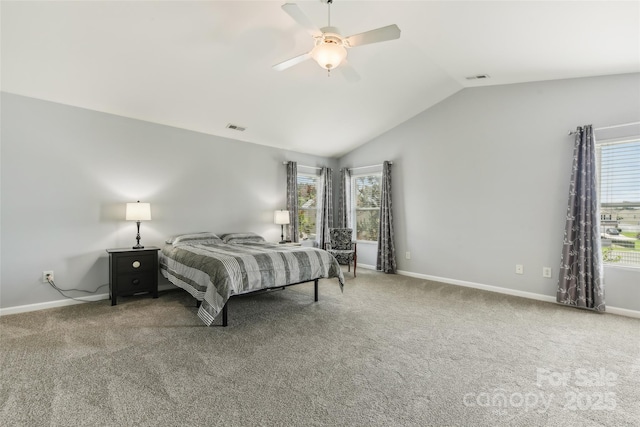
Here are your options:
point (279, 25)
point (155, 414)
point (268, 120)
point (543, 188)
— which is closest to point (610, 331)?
point (543, 188)

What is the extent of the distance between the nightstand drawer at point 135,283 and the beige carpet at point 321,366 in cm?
19

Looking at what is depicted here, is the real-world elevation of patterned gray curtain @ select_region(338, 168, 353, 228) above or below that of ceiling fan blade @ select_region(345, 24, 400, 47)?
below

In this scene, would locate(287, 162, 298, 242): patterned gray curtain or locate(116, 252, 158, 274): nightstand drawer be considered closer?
locate(116, 252, 158, 274): nightstand drawer

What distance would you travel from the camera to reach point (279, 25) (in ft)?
9.86

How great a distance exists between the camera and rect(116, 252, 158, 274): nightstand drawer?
149 inches

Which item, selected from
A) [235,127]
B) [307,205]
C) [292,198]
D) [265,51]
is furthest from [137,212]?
[307,205]

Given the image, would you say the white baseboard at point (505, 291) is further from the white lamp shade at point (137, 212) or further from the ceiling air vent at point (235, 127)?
the white lamp shade at point (137, 212)

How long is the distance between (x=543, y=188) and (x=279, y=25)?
3.82m

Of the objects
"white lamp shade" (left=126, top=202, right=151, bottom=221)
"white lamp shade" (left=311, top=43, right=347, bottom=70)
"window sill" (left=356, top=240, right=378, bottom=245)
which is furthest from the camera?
"window sill" (left=356, top=240, right=378, bottom=245)

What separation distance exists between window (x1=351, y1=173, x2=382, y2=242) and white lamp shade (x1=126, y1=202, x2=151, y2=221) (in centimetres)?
395

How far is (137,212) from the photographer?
3932 millimetres

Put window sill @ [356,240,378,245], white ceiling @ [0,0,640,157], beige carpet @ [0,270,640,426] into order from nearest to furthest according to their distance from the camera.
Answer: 1. beige carpet @ [0,270,640,426]
2. white ceiling @ [0,0,640,157]
3. window sill @ [356,240,378,245]

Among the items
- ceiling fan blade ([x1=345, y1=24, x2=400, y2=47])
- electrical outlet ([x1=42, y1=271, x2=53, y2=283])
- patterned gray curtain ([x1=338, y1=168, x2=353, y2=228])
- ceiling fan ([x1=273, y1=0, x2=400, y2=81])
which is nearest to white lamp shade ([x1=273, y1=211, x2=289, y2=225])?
patterned gray curtain ([x1=338, y1=168, x2=353, y2=228])

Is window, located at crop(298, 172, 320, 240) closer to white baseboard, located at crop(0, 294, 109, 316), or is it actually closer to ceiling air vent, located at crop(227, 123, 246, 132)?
ceiling air vent, located at crop(227, 123, 246, 132)
